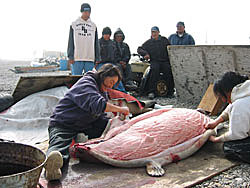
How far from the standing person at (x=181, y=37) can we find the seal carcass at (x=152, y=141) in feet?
16.9

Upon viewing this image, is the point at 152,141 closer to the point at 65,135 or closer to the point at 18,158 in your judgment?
the point at 65,135

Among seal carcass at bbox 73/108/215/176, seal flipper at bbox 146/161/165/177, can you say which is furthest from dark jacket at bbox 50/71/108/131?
seal flipper at bbox 146/161/165/177

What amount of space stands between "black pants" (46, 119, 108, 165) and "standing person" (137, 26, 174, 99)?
4.75 meters

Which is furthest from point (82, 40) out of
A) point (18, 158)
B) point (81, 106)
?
point (18, 158)

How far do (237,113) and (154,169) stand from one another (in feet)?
3.62

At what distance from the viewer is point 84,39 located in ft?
24.3

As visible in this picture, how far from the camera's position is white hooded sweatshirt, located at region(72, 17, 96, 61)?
728 cm

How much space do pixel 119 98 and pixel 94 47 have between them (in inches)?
90.5

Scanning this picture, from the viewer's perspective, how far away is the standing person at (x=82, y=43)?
23.9ft

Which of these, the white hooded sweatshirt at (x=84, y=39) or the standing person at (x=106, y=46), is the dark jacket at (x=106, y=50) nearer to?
the standing person at (x=106, y=46)

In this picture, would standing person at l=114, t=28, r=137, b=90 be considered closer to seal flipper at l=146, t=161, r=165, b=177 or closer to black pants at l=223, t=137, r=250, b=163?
black pants at l=223, t=137, r=250, b=163

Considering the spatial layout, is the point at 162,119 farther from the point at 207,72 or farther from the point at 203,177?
the point at 207,72

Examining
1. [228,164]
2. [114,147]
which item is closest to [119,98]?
[114,147]

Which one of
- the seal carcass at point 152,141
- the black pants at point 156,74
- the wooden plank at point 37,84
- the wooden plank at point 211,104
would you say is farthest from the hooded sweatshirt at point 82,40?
the seal carcass at point 152,141
